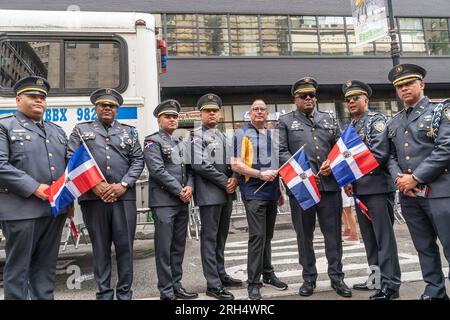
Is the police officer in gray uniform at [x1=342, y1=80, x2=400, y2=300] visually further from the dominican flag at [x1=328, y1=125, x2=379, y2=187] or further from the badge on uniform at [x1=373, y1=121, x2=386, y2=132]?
the dominican flag at [x1=328, y1=125, x2=379, y2=187]

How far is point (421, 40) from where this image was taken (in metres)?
20.3

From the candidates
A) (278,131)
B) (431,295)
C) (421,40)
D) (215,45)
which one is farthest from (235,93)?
(431,295)

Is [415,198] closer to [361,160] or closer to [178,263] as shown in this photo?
[361,160]

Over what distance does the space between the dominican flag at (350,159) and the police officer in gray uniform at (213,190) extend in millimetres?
1221

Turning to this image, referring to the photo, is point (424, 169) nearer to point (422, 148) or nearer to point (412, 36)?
point (422, 148)

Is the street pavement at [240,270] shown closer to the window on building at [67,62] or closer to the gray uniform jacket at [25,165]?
the gray uniform jacket at [25,165]

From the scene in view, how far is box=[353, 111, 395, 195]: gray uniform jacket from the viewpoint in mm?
4059

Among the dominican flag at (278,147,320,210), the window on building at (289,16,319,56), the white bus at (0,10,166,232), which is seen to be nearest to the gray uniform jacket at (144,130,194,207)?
the white bus at (0,10,166,232)

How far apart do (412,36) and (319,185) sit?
64.3ft

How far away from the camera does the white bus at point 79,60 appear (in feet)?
17.1

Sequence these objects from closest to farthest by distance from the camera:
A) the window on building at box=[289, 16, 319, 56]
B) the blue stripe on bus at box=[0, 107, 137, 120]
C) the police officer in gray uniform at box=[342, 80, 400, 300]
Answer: the police officer in gray uniform at box=[342, 80, 400, 300] < the blue stripe on bus at box=[0, 107, 137, 120] < the window on building at box=[289, 16, 319, 56]

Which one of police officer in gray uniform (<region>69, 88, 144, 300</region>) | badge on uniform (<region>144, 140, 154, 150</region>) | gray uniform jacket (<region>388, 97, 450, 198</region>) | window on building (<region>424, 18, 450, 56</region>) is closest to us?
gray uniform jacket (<region>388, 97, 450, 198</region>)

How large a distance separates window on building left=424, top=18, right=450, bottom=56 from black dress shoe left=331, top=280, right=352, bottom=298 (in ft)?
66.5

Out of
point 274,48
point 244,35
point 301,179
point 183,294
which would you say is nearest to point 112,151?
point 183,294
